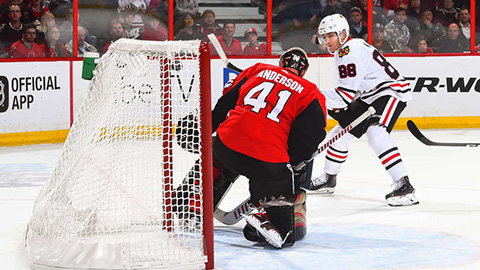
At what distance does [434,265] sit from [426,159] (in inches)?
129

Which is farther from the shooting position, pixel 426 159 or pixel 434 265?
pixel 426 159

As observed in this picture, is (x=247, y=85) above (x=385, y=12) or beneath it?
beneath

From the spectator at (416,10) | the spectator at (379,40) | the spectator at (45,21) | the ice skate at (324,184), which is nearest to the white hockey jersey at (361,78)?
the ice skate at (324,184)

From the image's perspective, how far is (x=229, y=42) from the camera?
8.31 m

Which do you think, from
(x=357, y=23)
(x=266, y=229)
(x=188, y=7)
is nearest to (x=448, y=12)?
(x=357, y=23)

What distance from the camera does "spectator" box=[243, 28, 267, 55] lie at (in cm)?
831

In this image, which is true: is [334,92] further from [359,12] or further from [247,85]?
[359,12]

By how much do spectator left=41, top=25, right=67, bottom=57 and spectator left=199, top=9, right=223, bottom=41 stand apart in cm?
144

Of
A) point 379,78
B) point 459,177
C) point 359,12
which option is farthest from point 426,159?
point 359,12

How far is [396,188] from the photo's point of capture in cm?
463

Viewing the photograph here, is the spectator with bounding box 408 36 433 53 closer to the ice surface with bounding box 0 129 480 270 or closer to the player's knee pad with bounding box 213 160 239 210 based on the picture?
→ the ice surface with bounding box 0 129 480 270

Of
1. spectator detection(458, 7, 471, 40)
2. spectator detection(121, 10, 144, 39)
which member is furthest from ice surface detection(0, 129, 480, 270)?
spectator detection(458, 7, 471, 40)

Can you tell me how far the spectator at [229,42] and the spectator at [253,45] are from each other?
0.08 meters

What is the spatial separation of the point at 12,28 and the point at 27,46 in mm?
194
